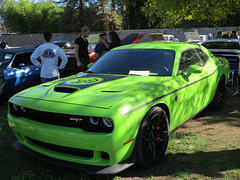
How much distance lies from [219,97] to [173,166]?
269cm

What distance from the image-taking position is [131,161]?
8.88ft

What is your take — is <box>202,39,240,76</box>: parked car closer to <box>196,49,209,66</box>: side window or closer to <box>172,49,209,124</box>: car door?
<box>196,49,209,66</box>: side window

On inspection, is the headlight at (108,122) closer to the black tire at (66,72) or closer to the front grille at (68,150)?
the front grille at (68,150)

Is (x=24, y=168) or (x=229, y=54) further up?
(x=229, y=54)

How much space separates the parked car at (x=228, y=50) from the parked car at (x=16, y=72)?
18.4ft

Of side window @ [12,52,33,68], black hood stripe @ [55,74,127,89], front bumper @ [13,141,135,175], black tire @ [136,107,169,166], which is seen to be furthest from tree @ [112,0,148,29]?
front bumper @ [13,141,135,175]

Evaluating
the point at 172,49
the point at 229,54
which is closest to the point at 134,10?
the point at 229,54

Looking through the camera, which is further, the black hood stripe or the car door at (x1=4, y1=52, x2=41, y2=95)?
the car door at (x1=4, y1=52, x2=41, y2=95)

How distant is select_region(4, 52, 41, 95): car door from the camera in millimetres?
5977

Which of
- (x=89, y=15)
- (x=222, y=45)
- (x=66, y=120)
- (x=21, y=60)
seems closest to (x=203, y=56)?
(x=66, y=120)

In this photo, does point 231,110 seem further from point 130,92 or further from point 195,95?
point 130,92

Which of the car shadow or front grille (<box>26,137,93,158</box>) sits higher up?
front grille (<box>26,137,93,158</box>)

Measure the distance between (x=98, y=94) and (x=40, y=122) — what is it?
0.73m

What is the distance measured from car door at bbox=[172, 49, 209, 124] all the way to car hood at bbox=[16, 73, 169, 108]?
502 millimetres
